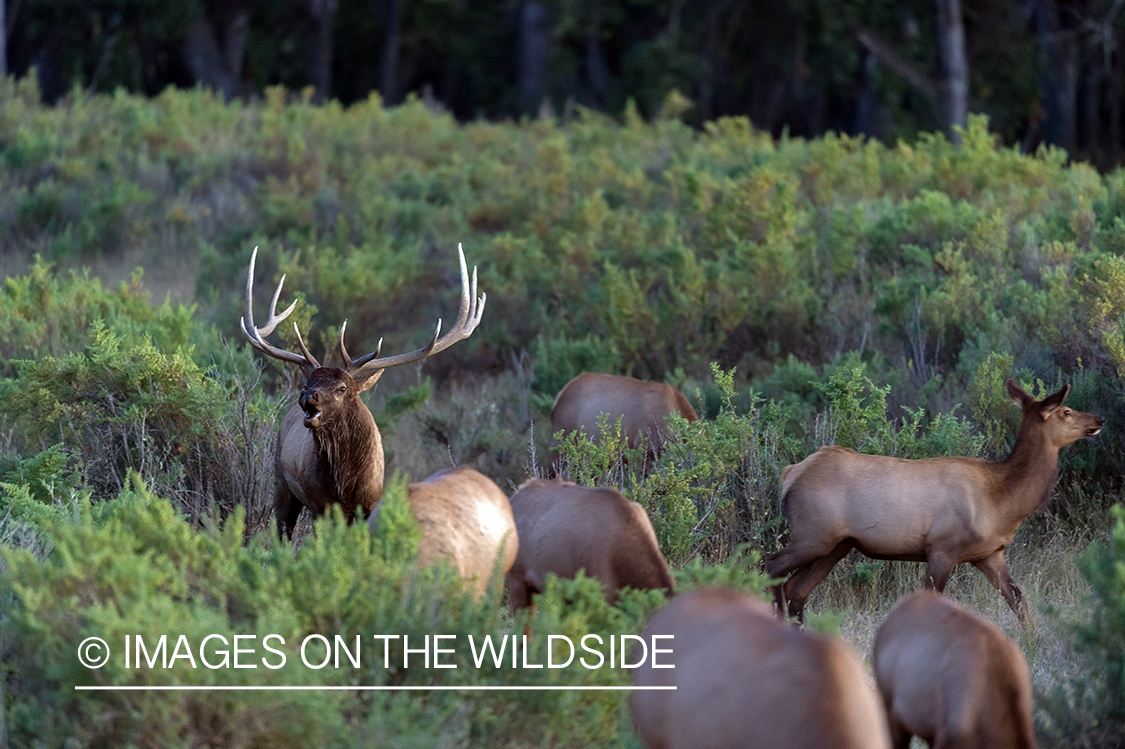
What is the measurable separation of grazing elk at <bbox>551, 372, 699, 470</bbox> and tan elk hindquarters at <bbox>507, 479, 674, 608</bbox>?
2409 mm

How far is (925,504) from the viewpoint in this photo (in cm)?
590

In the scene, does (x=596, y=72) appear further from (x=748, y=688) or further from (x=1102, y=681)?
(x=748, y=688)

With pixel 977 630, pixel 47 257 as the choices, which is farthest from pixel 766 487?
pixel 47 257

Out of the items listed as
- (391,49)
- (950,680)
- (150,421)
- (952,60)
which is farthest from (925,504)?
(391,49)

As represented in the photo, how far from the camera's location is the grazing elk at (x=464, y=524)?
482cm

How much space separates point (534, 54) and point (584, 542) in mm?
22997

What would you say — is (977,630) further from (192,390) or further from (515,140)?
(515,140)

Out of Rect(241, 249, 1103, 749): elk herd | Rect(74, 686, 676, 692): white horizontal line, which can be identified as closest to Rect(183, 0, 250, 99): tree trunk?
Rect(241, 249, 1103, 749): elk herd

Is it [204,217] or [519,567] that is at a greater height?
[204,217]

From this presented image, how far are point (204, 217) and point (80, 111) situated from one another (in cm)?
411

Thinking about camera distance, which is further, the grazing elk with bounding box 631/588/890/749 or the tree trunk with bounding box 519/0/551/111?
the tree trunk with bounding box 519/0/551/111

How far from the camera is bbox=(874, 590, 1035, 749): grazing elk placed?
373 cm

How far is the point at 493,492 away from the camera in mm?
5230

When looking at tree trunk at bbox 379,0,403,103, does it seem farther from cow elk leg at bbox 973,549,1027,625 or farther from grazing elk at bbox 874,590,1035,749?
grazing elk at bbox 874,590,1035,749
